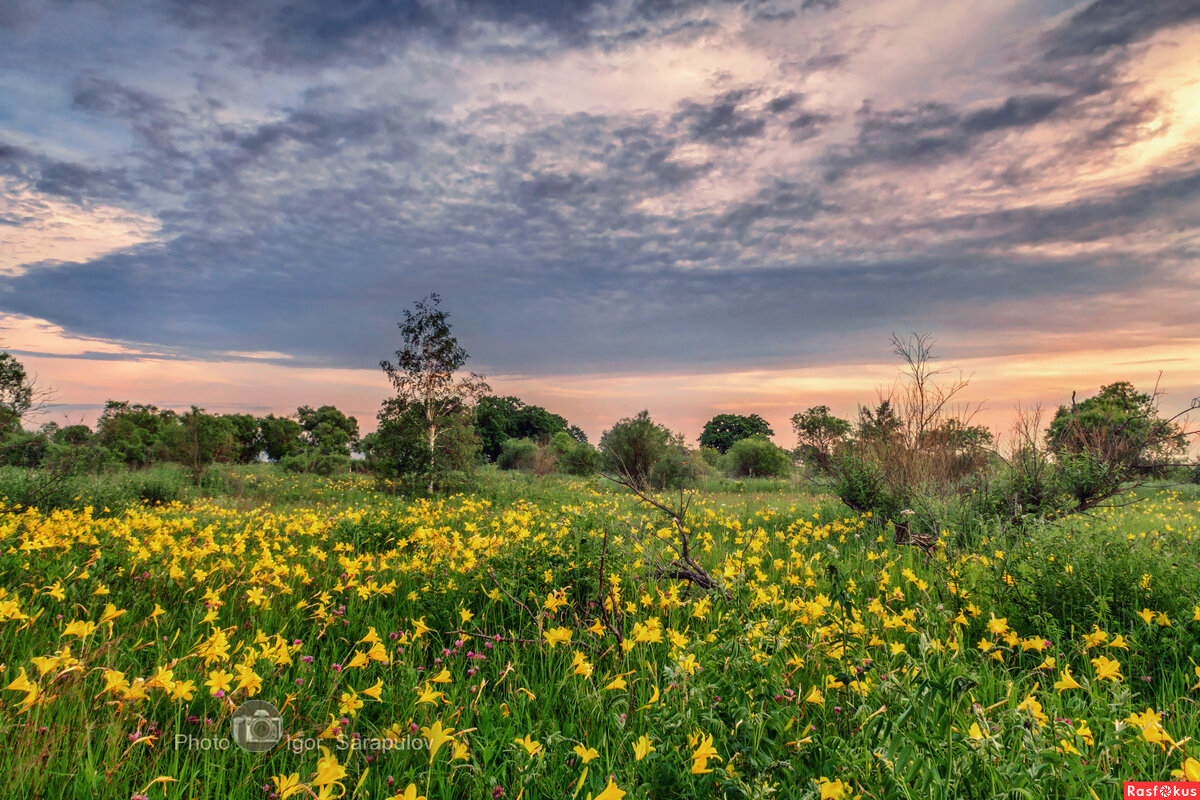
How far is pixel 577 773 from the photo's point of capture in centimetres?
187

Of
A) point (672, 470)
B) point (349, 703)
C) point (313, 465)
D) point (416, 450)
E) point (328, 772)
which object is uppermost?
point (416, 450)

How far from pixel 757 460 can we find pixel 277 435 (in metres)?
53.4

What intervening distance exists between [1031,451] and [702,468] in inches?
798

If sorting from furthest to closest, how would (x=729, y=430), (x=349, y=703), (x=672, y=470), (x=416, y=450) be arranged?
(x=729, y=430)
(x=672, y=470)
(x=416, y=450)
(x=349, y=703)

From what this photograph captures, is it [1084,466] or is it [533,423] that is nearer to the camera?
[1084,466]

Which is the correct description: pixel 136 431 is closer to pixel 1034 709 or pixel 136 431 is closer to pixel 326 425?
pixel 326 425

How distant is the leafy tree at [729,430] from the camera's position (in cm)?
6775

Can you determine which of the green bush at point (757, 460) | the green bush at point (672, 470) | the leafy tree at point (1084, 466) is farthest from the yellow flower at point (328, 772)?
the green bush at point (757, 460)

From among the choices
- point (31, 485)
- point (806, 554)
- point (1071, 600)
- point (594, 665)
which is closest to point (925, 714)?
point (594, 665)

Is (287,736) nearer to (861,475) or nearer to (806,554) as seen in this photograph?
(806,554)

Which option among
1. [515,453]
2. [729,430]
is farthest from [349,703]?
[729,430]

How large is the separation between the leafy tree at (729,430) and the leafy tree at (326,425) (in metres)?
40.8

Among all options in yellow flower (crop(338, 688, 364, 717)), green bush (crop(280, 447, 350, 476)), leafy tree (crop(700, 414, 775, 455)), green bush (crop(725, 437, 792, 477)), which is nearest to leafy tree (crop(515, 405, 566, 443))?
leafy tree (crop(700, 414, 775, 455))

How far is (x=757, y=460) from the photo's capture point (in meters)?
38.1
